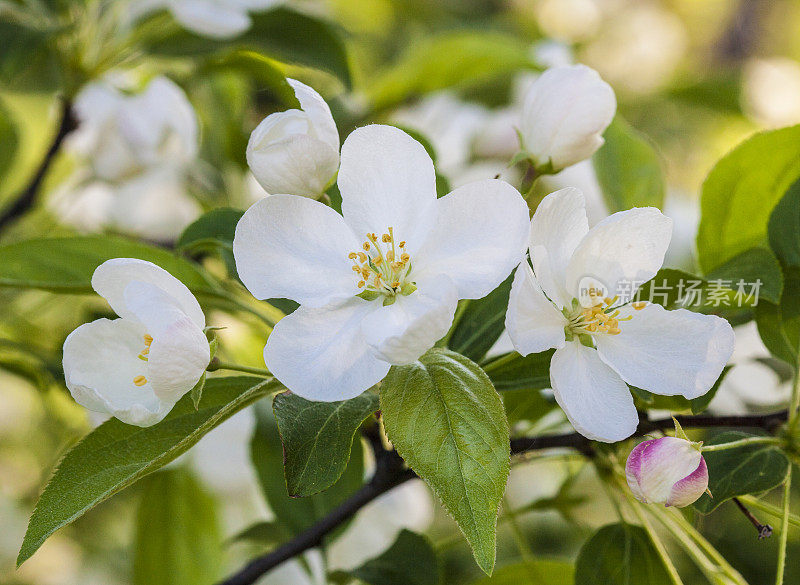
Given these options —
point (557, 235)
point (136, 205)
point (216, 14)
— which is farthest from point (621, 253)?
point (136, 205)

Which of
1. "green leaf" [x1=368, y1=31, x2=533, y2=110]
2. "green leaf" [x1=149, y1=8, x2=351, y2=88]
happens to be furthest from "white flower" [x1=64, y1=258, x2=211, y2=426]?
"green leaf" [x1=368, y1=31, x2=533, y2=110]

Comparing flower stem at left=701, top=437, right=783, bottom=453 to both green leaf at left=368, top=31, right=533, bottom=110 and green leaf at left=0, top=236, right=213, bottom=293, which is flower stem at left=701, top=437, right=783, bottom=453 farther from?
green leaf at left=368, top=31, right=533, bottom=110

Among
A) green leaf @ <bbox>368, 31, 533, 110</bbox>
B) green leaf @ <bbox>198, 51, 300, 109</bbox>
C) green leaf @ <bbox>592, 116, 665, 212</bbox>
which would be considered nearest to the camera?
green leaf @ <bbox>198, 51, 300, 109</bbox>

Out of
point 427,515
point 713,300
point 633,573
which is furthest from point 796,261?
→ point 427,515

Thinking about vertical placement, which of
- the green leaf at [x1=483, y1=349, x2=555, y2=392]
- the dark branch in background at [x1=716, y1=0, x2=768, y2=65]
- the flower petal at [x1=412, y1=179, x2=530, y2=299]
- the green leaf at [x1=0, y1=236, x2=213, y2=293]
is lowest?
the dark branch in background at [x1=716, y1=0, x2=768, y2=65]

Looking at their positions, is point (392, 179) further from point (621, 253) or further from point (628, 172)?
point (628, 172)

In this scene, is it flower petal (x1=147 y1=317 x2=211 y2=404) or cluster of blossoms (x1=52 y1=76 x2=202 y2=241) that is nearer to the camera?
flower petal (x1=147 y1=317 x2=211 y2=404)

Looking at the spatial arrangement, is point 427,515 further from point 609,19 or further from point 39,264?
point 609,19

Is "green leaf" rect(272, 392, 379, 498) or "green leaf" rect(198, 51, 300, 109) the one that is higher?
"green leaf" rect(198, 51, 300, 109)
